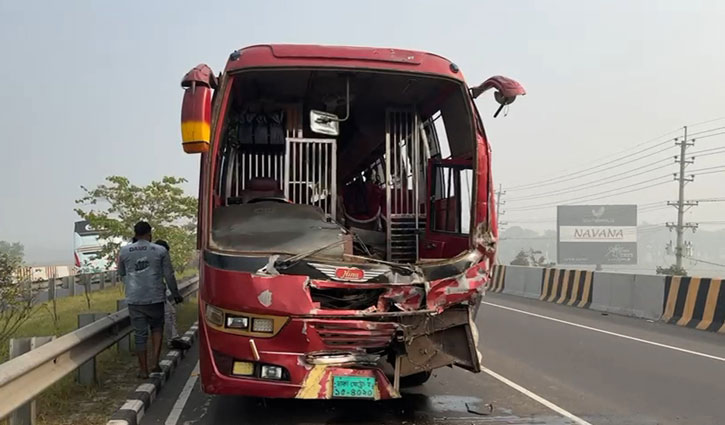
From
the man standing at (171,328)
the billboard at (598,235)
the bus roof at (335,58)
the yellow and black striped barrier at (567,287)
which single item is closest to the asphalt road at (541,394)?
the man standing at (171,328)

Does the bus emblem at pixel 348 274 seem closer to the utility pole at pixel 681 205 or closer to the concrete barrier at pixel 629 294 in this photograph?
the concrete barrier at pixel 629 294

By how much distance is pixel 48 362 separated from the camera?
4.95 meters

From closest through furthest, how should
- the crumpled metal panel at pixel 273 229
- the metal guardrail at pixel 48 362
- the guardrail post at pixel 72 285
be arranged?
the metal guardrail at pixel 48 362 < the crumpled metal panel at pixel 273 229 < the guardrail post at pixel 72 285

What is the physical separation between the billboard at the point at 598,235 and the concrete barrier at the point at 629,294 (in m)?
52.2

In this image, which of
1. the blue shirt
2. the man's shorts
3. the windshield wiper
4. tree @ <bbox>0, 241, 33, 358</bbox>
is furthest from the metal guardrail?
tree @ <bbox>0, 241, 33, 358</bbox>

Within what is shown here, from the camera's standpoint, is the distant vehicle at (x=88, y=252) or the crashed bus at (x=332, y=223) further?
the distant vehicle at (x=88, y=252)

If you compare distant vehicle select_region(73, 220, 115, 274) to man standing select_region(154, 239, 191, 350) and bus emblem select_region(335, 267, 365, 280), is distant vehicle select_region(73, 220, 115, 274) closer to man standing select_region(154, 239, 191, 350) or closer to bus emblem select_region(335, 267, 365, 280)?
man standing select_region(154, 239, 191, 350)

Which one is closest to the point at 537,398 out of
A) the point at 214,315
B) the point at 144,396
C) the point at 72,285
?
the point at 214,315

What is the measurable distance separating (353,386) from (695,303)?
1016 centimetres

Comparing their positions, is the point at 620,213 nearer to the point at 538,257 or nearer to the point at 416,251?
the point at 538,257

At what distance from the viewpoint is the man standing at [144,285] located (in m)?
6.96

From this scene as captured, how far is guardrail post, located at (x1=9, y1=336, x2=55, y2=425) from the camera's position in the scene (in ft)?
15.5

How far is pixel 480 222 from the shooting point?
5.74 m

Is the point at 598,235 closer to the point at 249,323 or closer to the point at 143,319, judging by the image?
the point at 143,319
